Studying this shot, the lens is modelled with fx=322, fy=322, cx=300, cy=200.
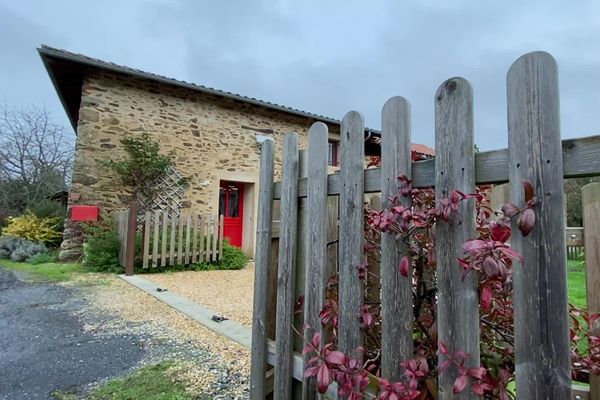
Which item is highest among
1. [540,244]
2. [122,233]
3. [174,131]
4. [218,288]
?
[174,131]

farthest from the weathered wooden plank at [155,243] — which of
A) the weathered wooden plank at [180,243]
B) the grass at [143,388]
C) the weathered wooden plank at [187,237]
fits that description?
the grass at [143,388]

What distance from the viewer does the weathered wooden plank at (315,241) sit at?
138 centimetres

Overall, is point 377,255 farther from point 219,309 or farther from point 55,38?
point 55,38

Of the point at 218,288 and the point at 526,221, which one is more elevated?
the point at 526,221

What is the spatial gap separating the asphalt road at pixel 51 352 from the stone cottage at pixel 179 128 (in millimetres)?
4028

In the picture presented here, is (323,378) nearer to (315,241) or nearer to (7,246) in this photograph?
(315,241)

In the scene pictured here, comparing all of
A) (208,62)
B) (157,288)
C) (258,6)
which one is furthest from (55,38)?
(157,288)

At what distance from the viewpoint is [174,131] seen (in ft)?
28.0

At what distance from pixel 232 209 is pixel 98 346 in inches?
278

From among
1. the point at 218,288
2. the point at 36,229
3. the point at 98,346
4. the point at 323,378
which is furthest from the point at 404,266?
the point at 36,229

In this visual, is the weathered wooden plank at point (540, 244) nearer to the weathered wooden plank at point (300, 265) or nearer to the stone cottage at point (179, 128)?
the weathered wooden plank at point (300, 265)

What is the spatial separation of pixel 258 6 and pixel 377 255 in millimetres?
26049

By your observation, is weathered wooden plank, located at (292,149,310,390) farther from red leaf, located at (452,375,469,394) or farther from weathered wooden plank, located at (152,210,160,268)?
weathered wooden plank, located at (152,210,160,268)

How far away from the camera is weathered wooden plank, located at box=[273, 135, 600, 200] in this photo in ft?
2.59
